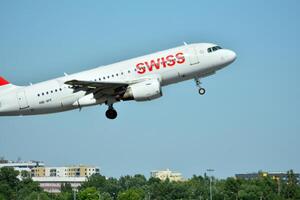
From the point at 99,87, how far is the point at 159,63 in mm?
5848

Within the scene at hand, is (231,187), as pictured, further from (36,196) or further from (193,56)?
(193,56)

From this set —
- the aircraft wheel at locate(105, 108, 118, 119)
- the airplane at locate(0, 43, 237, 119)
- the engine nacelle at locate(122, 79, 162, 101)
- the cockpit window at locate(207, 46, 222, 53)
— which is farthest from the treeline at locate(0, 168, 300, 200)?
the cockpit window at locate(207, 46, 222, 53)

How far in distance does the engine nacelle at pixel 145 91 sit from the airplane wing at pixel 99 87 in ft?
2.72

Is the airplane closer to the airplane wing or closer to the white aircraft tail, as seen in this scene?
the airplane wing

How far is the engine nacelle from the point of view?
73.7 meters

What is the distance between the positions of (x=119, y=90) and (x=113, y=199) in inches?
4698

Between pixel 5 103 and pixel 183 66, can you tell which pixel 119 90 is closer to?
pixel 183 66

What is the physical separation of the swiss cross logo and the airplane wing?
2118 mm

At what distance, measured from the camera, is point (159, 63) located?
7469cm

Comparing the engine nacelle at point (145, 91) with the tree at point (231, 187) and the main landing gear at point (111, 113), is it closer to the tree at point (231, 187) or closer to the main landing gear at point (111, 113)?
the main landing gear at point (111, 113)

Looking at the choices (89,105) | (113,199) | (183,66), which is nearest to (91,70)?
(89,105)

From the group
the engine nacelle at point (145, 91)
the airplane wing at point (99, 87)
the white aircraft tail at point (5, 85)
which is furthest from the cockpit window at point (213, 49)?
the white aircraft tail at point (5, 85)

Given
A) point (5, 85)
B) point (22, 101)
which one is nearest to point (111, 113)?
point (22, 101)

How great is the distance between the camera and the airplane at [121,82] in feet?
244
